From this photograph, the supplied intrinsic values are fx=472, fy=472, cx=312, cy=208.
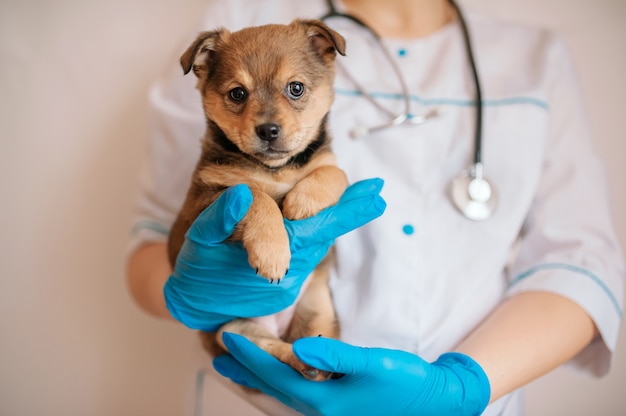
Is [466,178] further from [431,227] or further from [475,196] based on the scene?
[431,227]

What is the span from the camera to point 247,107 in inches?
50.4

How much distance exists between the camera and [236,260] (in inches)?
55.0

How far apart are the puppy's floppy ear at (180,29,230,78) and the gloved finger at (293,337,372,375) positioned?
723mm

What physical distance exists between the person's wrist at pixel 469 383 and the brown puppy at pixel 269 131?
1.33ft

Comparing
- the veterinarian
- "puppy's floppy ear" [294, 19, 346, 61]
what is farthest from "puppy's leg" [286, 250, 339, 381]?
"puppy's floppy ear" [294, 19, 346, 61]

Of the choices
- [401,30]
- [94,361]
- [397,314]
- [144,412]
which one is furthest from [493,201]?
[94,361]

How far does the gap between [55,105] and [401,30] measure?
1.77m

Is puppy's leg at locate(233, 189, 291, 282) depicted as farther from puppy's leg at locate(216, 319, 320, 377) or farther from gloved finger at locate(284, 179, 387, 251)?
puppy's leg at locate(216, 319, 320, 377)

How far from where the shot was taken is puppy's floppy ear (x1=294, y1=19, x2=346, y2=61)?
1.19 m

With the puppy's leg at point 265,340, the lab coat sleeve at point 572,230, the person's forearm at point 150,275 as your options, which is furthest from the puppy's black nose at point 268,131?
the lab coat sleeve at point 572,230

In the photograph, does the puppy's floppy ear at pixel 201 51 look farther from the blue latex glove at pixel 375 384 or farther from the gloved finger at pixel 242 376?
the gloved finger at pixel 242 376

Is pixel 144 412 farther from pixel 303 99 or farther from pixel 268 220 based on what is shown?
pixel 303 99

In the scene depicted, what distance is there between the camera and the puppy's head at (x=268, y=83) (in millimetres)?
1242

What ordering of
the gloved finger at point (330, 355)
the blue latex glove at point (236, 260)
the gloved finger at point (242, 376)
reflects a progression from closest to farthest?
the gloved finger at point (330, 355), the blue latex glove at point (236, 260), the gloved finger at point (242, 376)
